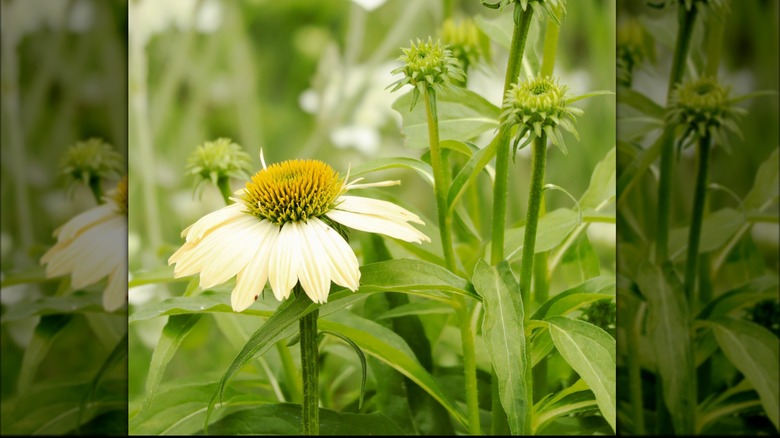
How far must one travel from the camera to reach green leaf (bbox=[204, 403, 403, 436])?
2.22ft

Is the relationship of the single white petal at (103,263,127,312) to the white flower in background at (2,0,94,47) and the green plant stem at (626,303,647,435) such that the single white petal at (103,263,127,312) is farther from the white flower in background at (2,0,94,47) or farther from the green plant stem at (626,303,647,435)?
the green plant stem at (626,303,647,435)

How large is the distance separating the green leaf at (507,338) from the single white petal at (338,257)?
102 mm

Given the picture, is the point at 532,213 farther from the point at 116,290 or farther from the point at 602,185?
the point at 116,290

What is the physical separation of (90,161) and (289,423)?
1.18 feet

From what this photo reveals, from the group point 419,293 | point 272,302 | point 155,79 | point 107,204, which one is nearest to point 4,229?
point 107,204

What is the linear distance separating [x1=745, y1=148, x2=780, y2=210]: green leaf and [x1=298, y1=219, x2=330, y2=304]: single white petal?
1.65ft

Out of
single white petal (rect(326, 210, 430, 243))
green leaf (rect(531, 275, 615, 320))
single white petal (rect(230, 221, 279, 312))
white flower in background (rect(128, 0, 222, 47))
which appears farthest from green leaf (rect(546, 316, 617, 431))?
white flower in background (rect(128, 0, 222, 47))

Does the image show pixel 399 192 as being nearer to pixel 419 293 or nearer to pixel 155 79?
pixel 419 293

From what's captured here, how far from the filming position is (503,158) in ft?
2.12

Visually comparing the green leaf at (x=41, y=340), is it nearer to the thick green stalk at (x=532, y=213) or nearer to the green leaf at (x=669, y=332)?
the thick green stalk at (x=532, y=213)

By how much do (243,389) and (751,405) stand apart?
53 centimetres

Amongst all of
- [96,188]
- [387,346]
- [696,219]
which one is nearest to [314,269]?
[387,346]

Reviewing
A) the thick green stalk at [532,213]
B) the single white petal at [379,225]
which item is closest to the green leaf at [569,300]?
the thick green stalk at [532,213]

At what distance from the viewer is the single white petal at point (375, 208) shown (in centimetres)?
60
